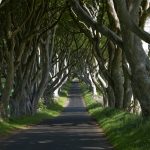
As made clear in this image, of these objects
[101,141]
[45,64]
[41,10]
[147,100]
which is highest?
[41,10]

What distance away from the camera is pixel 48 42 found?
3669 cm

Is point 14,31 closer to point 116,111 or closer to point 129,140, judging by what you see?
point 116,111

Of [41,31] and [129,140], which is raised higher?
[41,31]

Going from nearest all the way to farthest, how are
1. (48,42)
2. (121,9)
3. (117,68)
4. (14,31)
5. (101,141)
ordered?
1. (121,9)
2. (101,141)
3. (14,31)
4. (117,68)
5. (48,42)

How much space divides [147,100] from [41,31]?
608 inches

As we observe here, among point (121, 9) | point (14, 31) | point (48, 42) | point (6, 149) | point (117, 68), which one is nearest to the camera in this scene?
point (121, 9)

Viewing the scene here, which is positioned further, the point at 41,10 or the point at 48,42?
the point at 48,42

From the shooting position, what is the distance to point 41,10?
29.2 metres

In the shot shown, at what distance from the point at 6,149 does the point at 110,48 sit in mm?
17049

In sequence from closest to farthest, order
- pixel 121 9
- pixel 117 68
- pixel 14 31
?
pixel 121 9, pixel 14 31, pixel 117 68

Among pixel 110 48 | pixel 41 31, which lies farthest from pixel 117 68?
pixel 41 31

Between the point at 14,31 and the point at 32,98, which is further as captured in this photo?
the point at 32,98

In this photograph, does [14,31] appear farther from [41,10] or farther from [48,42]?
[48,42]

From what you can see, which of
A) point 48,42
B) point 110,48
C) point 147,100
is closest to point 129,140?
point 147,100
